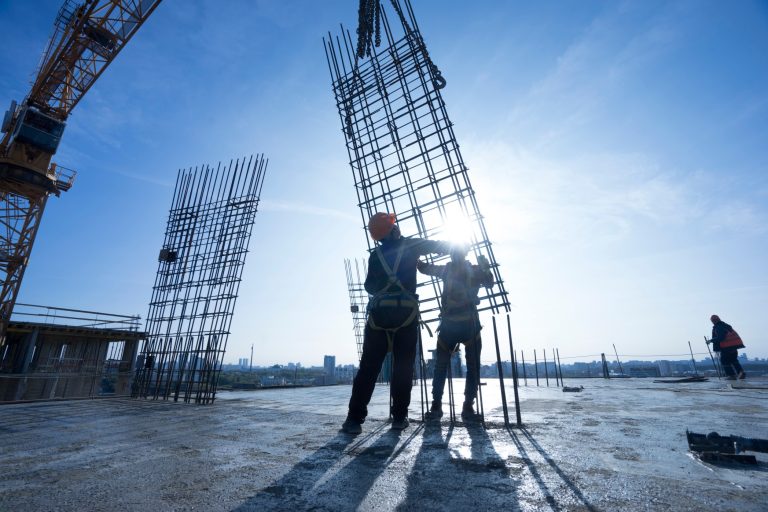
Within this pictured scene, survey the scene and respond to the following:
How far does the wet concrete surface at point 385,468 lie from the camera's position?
1571mm

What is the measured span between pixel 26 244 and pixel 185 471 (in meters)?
35.2

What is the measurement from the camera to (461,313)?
446 cm

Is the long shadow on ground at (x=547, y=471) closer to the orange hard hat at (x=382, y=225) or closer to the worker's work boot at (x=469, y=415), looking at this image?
the worker's work boot at (x=469, y=415)

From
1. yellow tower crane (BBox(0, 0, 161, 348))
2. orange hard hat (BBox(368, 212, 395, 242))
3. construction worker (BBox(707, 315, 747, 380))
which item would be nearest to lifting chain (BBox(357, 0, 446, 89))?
orange hard hat (BBox(368, 212, 395, 242))

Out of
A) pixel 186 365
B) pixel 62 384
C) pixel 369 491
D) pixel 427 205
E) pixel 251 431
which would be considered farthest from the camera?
pixel 62 384

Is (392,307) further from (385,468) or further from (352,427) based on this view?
(385,468)

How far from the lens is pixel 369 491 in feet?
5.64

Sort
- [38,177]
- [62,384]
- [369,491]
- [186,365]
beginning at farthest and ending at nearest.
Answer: [38,177]
[62,384]
[186,365]
[369,491]

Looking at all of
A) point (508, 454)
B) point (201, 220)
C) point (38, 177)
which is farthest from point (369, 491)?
point (38, 177)

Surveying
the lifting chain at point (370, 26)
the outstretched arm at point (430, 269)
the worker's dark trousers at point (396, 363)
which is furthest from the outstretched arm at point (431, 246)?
the lifting chain at point (370, 26)

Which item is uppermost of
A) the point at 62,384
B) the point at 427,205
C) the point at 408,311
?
the point at 427,205

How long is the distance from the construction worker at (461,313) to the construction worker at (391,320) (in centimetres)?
65

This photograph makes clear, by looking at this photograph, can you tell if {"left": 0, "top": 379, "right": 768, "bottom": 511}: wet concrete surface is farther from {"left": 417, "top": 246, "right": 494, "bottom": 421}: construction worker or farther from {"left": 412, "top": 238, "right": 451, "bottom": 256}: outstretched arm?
{"left": 412, "top": 238, "right": 451, "bottom": 256}: outstretched arm

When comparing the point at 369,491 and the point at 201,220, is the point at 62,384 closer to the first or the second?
the point at 201,220
